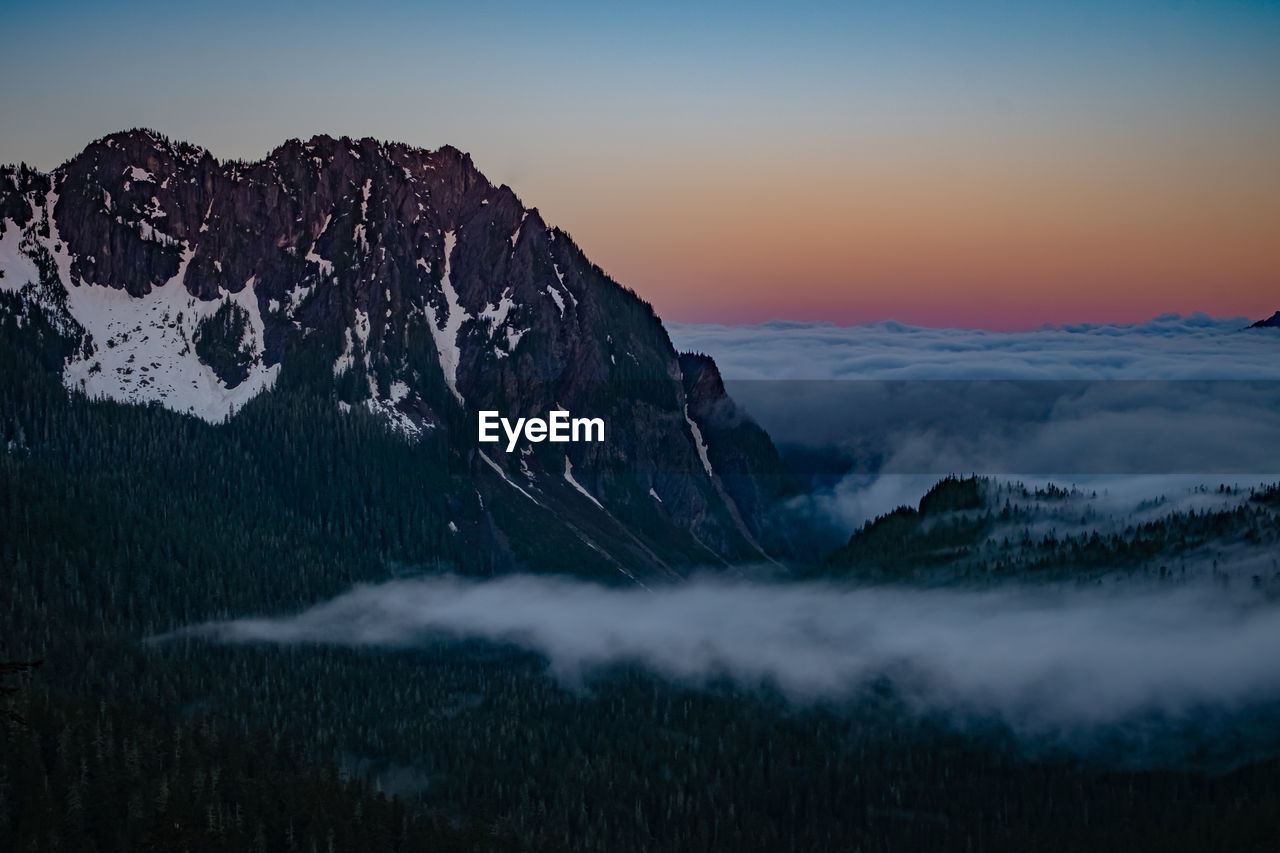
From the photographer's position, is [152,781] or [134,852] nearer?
[134,852]

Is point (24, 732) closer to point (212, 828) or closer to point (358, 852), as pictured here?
point (212, 828)

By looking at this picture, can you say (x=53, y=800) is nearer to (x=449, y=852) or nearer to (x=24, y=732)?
(x=24, y=732)

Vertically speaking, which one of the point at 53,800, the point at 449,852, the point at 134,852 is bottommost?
the point at 449,852

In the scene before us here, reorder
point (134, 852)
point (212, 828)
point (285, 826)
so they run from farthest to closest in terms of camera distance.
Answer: point (285, 826), point (212, 828), point (134, 852)

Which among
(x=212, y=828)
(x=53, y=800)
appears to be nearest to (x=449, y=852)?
(x=212, y=828)

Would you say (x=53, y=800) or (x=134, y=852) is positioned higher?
(x=134, y=852)

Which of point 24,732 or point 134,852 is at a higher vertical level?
point 134,852

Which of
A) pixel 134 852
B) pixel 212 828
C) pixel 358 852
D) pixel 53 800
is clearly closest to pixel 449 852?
pixel 358 852

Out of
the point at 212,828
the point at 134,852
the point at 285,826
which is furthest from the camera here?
the point at 285,826

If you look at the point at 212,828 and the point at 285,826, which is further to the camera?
the point at 285,826

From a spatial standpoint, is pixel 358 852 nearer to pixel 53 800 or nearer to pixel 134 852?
pixel 53 800
